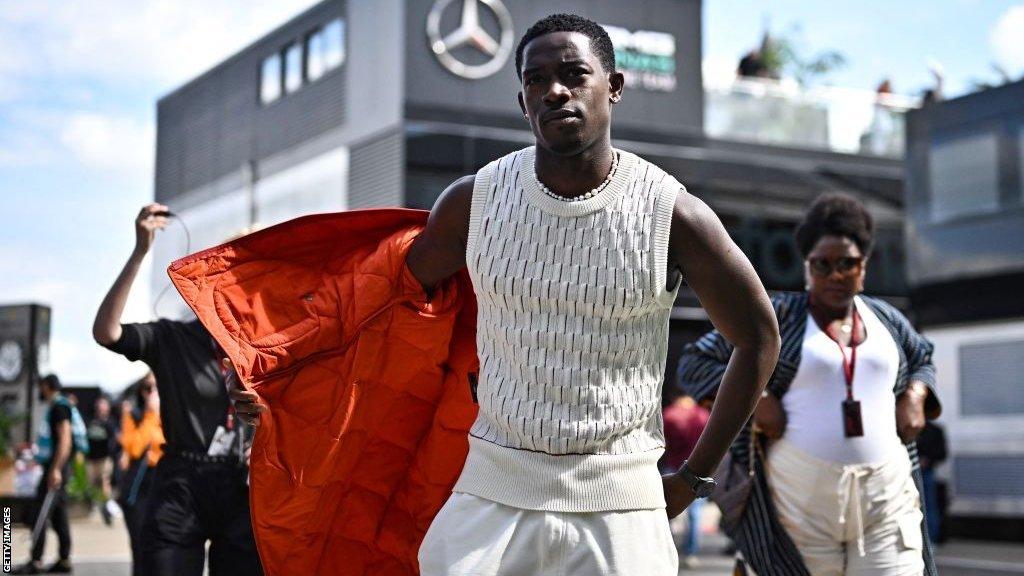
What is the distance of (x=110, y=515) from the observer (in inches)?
856

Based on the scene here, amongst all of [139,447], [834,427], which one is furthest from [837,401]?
[139,447]

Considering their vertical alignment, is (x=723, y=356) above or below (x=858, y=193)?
below

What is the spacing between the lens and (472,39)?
2411cm

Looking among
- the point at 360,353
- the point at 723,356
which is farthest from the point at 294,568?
the point at 723,356

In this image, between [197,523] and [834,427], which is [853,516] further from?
[197,523]

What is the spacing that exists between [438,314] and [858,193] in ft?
75.5

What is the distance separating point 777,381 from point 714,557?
10294mm

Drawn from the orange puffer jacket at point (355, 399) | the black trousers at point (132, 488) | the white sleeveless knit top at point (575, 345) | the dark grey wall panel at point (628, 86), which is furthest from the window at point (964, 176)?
A: the white sleeveless knit top at point (575, 345)

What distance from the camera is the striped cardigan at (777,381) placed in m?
4.53

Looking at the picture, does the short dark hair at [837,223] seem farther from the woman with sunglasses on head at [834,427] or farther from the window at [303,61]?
the window at [303,61]

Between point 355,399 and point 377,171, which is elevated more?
point 377,171

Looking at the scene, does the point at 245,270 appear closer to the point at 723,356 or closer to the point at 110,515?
the point at 723,356

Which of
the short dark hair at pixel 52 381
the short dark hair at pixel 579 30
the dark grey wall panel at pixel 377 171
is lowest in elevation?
the short dark hair at pixel 52 381

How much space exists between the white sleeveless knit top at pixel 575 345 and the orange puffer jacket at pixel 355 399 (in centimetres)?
57
